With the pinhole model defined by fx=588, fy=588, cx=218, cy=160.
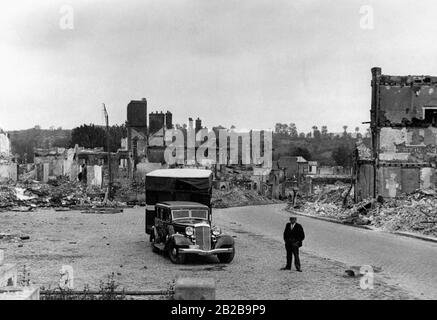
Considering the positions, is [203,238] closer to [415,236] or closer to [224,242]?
[224,242]

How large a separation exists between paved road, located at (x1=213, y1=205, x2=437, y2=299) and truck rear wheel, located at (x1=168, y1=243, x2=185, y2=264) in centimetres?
516

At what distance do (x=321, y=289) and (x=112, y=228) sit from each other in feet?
61.4

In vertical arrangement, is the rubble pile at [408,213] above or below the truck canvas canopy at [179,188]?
below

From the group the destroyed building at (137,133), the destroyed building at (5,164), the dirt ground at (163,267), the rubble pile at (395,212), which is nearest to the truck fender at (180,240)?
the dirt ground at (163,267)

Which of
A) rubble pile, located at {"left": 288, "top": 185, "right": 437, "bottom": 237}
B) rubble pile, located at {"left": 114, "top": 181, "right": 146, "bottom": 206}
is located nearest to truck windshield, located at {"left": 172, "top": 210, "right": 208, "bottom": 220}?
rubble pile, located at {"left": 288, "top": 185, "right": 437, "bottom": 237}

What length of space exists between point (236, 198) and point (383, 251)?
45.7 meters

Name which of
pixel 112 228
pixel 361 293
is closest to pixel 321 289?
pixel 361 293

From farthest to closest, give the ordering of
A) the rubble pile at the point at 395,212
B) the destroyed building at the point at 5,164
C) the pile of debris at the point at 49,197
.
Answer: the destroyed building at the point at 5,164 < the pile of debris at the point at 49,197 < the rubble pile at the point at 395,212

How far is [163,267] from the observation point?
16734 millimetres

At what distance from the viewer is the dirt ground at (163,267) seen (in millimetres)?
13016

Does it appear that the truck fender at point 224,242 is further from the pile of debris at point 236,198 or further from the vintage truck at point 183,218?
the pile of debris at point 236,198

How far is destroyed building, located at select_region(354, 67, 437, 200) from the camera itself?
3812cm

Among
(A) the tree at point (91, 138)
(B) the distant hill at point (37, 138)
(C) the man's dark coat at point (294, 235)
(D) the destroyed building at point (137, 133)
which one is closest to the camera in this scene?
(C) the man's dark coat at point (294, 235)

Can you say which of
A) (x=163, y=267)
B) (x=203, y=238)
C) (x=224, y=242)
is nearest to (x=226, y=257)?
(x=224, y=242)
